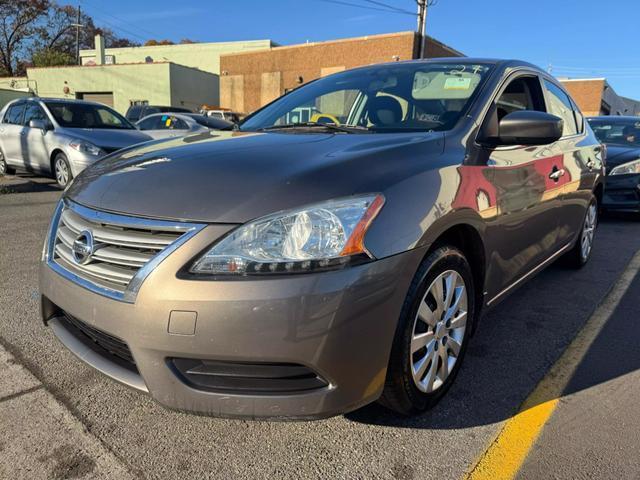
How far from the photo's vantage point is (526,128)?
2.52 metres

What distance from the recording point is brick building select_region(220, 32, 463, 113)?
2492 cm

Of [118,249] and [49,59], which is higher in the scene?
[49,59]

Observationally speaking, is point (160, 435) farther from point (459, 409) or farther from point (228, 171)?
point (459, 409)

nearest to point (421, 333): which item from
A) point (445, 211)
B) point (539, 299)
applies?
point (445, 211)

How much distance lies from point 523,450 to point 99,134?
821 centimetres

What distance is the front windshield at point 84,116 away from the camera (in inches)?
351

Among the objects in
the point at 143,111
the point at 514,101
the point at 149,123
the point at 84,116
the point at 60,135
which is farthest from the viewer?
the point at 143,111

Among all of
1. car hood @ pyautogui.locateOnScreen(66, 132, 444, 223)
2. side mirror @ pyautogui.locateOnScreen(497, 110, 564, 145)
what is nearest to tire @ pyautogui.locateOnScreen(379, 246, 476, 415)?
car hood @ pyautogui.locateOnScreen(66, 132, 444, 223)

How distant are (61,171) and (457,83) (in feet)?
24.7

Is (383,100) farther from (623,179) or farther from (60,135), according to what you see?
(60,135)

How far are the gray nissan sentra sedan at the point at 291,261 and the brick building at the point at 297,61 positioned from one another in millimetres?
21849

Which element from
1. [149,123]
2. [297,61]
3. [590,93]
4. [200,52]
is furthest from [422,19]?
[200,52]

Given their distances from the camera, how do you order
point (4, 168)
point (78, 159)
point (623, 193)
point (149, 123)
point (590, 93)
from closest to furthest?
1. point (623, 193)
2. point (78, 159)
3. point (4, 168)
4. point (149, 123)
5. point (590, 93)

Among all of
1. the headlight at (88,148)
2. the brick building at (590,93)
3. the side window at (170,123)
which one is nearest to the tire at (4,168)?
the headlight at (88,148)
